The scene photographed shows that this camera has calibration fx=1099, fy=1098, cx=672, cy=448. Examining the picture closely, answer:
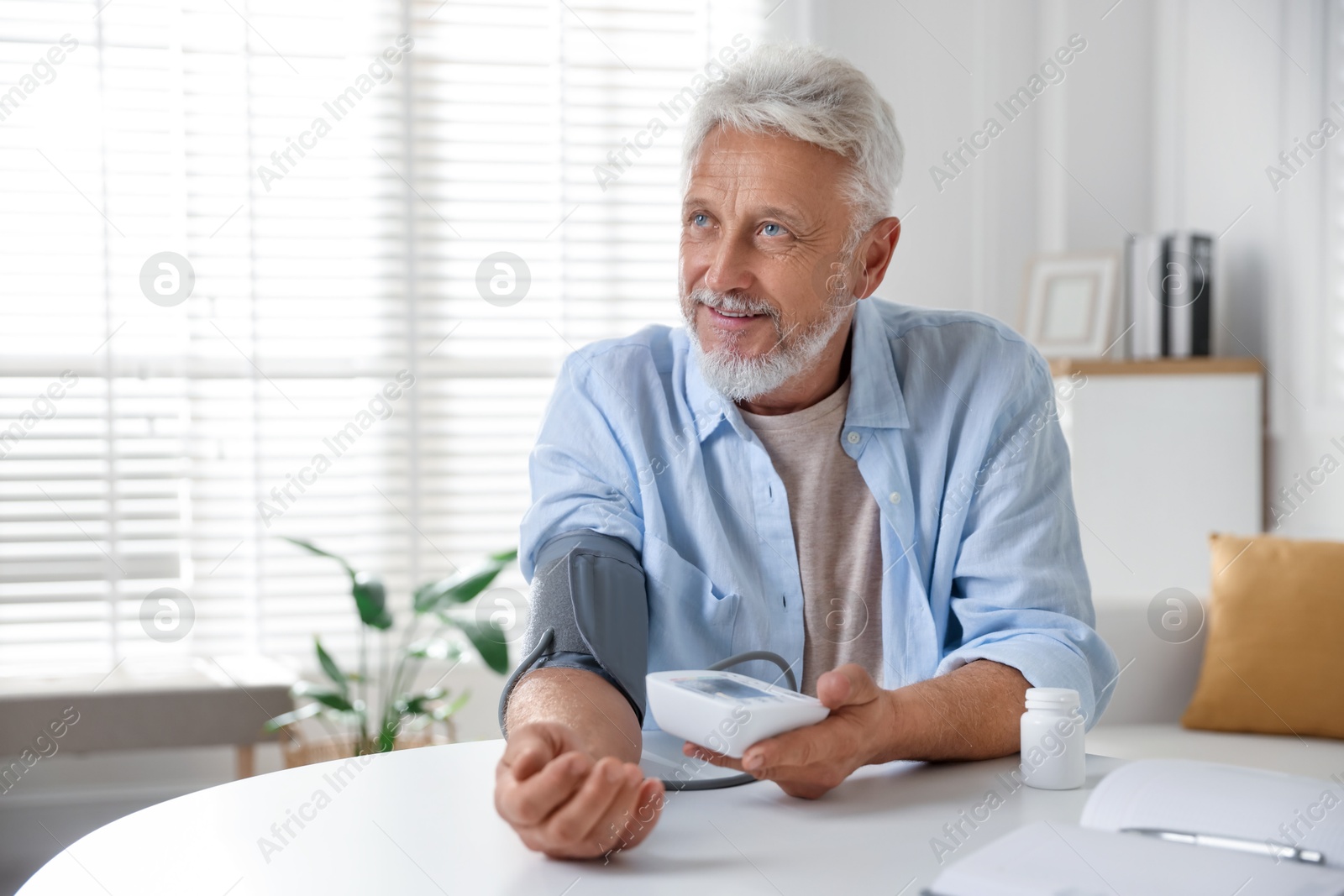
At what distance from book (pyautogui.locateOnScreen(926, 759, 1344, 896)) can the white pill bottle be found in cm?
18

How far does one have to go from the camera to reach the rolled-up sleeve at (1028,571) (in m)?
1.15

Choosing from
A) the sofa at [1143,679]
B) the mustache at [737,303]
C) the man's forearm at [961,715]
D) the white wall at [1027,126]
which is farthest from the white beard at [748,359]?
the white wall at [1027,126]

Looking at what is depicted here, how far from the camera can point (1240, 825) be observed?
707mm

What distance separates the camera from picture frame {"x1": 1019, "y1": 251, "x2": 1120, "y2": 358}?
10.0ft

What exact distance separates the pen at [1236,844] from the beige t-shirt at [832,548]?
0.60 metres

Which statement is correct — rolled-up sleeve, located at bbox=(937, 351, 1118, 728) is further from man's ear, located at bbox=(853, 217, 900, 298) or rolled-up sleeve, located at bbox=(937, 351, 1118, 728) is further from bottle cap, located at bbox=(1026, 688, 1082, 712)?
man's ear, located at bbox=(853, 217, 900, 298)

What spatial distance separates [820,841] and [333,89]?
276 cm

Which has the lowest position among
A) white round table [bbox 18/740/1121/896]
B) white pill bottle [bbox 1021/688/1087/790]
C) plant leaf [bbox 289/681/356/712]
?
plant leaf [bbox 289/681/356/712]

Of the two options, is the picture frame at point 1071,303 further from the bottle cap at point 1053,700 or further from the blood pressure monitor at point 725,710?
the blood pressure monitor at point 725,710

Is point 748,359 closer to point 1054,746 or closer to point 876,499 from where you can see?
point 876,499

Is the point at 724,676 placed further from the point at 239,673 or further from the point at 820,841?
the point at 239,673

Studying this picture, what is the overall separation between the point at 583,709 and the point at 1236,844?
1.75 feet

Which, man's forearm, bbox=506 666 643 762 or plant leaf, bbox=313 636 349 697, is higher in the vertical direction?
man's forearm, bbox=506 666 643 762

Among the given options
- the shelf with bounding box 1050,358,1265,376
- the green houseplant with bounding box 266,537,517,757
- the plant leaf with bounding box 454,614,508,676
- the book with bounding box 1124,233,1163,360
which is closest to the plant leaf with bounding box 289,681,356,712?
the green houseplant with bounding box 266,537,517,757
